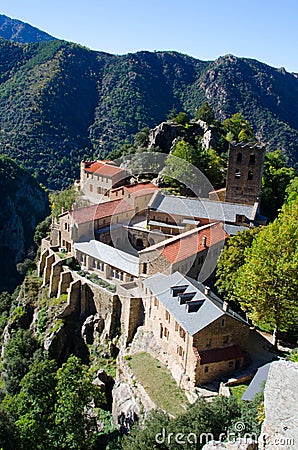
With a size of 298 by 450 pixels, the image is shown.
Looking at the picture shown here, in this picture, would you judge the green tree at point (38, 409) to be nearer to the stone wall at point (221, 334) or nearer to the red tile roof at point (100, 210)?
the stone wall at point (221, 334)

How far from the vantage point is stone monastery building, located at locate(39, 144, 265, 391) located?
27.0 m

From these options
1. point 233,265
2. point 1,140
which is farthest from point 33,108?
point 233,265

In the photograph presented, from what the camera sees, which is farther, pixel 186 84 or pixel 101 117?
pixel 186 84

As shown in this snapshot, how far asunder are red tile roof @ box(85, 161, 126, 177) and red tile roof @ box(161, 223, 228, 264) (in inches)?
899

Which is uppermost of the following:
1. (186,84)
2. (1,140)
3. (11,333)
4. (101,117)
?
(186,84)

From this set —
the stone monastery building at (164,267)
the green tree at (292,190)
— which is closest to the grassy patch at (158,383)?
the stone monastery building at (164,267)

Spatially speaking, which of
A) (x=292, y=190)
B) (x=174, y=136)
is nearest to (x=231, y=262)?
(x=292, y=190)

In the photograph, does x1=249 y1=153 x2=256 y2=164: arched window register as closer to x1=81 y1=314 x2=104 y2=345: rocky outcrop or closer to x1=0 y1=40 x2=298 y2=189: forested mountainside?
x1=81 y1=314 x2=104 y2=345: rocky outcrop

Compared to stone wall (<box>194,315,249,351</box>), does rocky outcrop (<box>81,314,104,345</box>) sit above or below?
below

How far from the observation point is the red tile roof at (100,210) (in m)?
44.0

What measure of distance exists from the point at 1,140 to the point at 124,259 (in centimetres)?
8038

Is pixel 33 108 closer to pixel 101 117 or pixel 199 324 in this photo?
pixel 101 117

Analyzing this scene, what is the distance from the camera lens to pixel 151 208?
1753 inches

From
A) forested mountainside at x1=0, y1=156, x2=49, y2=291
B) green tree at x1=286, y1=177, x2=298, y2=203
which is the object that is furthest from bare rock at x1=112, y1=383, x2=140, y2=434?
forested mountainside at x1=0, y1=156, x2=49, y2=291
